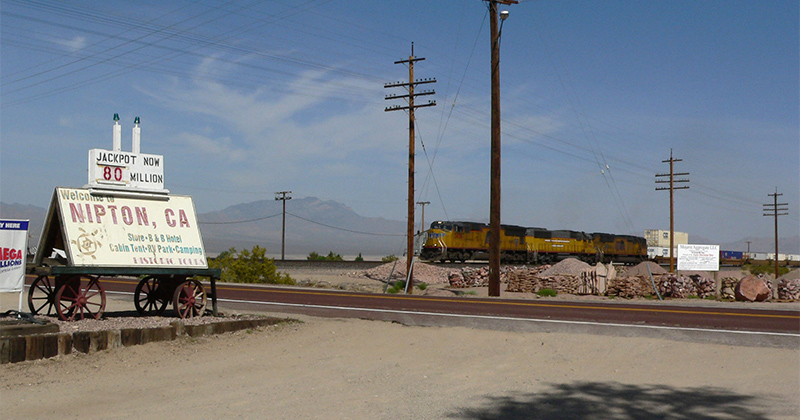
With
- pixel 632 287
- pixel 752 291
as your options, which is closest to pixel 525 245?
pixel 632 287

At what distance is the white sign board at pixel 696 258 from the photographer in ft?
97.6

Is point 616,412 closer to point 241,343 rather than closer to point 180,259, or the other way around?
point 241,343

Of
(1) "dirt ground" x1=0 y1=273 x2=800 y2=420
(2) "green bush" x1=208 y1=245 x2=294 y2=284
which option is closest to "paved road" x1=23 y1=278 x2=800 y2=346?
(1) "dirt ground" x1=0 y1=273 x2=800 y2=420

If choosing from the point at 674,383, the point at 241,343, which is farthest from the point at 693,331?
the point at 241,343

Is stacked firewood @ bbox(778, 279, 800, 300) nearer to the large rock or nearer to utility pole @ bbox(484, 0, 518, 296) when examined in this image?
the large rock

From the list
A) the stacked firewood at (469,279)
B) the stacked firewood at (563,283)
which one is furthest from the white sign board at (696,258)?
the stacked firewood at (469,279)

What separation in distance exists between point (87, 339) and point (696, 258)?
26.0m

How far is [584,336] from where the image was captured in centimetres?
1292

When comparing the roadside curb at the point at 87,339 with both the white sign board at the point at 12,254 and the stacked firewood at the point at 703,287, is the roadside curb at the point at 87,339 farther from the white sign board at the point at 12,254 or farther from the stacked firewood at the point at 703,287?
the stacked firewood at the point at 703,287

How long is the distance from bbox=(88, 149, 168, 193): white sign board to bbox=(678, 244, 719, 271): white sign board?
23.3 m

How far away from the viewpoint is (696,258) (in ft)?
98.2

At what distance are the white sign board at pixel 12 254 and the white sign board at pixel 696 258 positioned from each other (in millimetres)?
25567

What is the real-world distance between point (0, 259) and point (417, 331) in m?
7.45

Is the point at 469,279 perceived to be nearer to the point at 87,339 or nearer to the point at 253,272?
the point at 253,272
